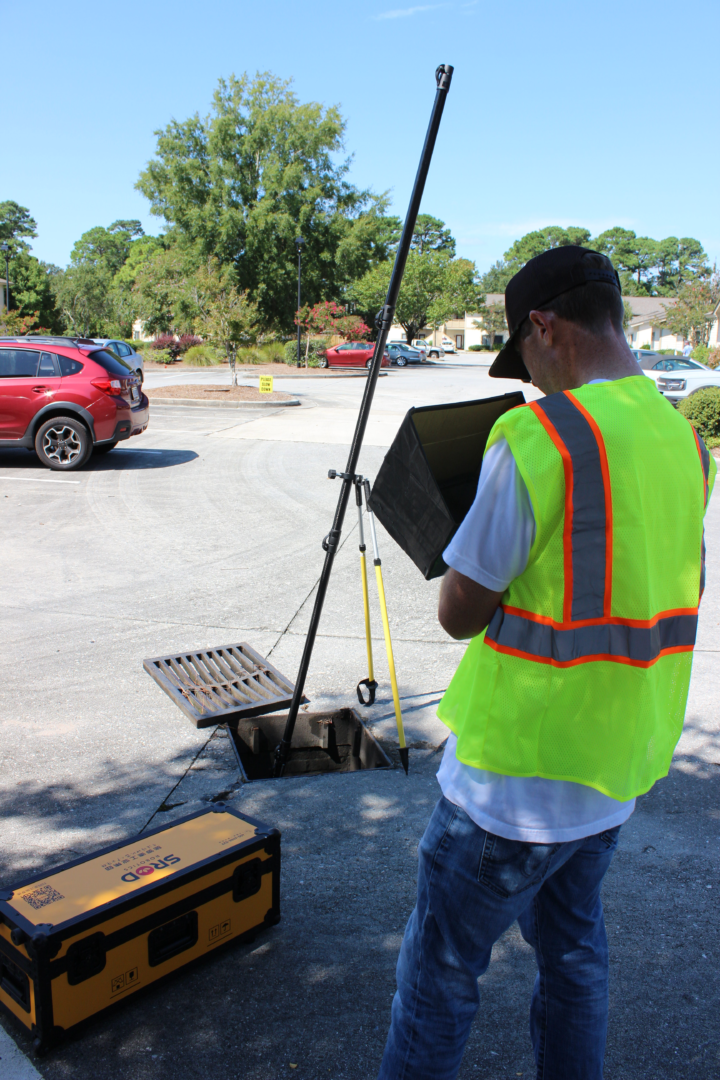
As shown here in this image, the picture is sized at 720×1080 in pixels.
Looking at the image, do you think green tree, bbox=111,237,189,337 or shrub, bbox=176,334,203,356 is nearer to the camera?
shrub, bbox=176,334,203,356

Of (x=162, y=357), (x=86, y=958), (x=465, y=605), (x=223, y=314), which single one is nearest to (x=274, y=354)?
(x=162, y=357)

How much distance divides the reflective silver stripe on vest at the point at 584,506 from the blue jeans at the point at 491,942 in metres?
0.49

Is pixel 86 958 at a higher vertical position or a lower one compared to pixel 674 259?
lower

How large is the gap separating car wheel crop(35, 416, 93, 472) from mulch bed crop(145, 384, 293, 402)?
977 cm

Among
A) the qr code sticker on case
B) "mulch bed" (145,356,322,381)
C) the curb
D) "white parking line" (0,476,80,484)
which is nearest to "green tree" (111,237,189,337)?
"mulch bed" (145,356,322,381)

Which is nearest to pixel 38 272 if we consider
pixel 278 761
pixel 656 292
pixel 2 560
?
pixel 2 560

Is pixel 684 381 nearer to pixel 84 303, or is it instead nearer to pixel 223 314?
pixel 223 314

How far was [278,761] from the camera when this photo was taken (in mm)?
3756

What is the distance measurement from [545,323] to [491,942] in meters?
1.21

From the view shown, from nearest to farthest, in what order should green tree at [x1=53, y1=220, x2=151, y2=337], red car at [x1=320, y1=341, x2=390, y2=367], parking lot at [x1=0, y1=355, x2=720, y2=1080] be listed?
parking lot at [x1=0, y1=355, x2=720, y2=1080], red car at [x1=320, y1=341, x2=390, y2=367], green tree at [x1=53, y1=220, x2=151, y2=337]

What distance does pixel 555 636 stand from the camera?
1.43m

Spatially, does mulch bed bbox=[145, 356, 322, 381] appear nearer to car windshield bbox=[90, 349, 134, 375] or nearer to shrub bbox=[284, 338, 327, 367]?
shrub bbox=[284, 338, 327, 367]

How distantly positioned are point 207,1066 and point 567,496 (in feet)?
6.00

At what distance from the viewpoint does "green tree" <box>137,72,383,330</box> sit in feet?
149
